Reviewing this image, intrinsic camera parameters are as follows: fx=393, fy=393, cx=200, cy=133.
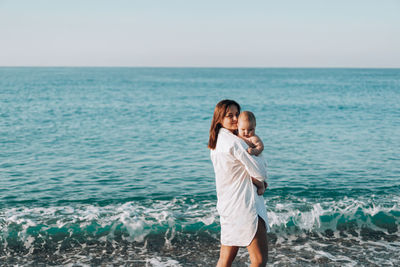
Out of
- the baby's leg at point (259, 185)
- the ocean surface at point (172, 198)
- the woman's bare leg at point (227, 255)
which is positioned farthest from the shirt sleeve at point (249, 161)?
the ocean surface at point (172, 198)

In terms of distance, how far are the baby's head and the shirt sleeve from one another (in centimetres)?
15

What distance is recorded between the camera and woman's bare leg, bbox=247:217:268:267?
375 centimetres

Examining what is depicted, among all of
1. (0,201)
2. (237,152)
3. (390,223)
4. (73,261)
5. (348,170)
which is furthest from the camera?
(348,170)

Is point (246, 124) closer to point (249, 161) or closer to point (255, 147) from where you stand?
point (255, 147)

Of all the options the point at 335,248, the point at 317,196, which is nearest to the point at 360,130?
the point at 317,196

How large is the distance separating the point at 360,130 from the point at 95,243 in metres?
16.8

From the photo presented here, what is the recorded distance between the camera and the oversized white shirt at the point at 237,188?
11.6 ft

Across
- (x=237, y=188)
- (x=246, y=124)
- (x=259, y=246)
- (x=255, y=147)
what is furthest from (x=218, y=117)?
(x=259, y=246)

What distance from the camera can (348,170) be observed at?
11.8 meters

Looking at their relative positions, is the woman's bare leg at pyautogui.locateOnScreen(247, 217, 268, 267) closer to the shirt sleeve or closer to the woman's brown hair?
the shirt sleeve

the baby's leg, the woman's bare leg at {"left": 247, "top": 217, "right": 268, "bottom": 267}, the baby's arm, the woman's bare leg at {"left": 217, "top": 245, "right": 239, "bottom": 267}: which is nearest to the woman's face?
the baby's arm

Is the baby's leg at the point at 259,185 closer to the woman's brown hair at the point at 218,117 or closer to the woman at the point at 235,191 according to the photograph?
the woman at the point at 235,191

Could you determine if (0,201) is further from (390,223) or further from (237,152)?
(390,223)

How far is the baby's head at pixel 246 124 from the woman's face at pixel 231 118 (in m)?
0.09
